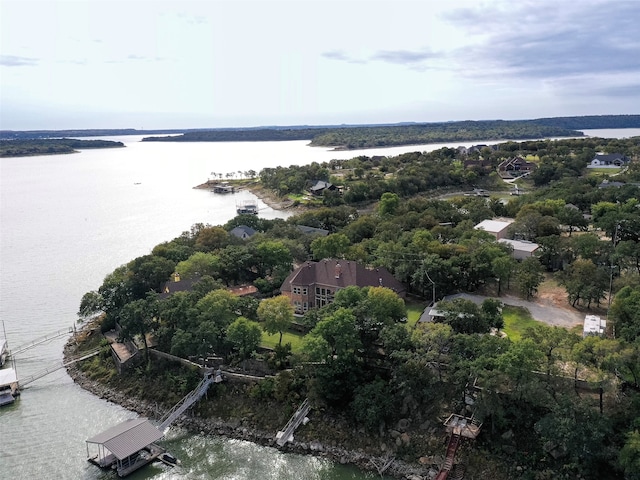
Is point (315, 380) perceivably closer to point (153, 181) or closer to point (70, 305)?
point (70, 305)

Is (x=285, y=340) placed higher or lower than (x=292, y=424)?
higher

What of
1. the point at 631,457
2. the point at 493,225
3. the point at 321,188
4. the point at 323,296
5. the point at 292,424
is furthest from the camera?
the point at 321,188

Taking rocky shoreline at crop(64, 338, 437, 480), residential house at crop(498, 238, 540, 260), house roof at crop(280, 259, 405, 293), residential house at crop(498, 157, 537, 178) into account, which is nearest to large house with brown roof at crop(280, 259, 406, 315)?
house roof at crop(280, 259, 405, 293)

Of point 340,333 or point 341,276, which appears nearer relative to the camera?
point 340,333

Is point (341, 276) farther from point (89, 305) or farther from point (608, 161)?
point (608, 161)

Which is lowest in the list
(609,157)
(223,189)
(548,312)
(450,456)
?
(450,456)

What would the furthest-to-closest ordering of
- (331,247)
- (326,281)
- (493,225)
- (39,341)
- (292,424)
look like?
1. (493,225)
2. (331,247)
3. (39,341)
4. (326,281)
5. (292,424)

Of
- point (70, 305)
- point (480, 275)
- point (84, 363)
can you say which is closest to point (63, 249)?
point (70, 305)

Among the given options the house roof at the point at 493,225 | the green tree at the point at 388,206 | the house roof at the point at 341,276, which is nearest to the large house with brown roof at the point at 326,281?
the house roof at the point at 341,276

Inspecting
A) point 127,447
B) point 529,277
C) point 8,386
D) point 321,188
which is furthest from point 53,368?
point 321,188
